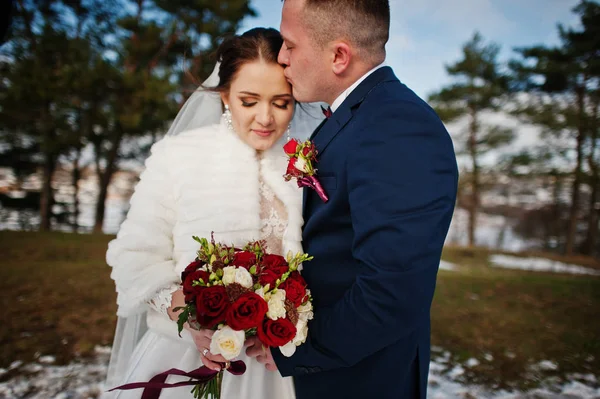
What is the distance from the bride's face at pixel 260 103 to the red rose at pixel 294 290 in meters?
0.90

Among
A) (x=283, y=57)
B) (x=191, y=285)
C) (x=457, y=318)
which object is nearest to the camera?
(x=191, y=285)

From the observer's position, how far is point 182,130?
2443mm

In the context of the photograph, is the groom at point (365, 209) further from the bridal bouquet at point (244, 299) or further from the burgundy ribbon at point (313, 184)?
the bridal bouquet at point (244, 299)

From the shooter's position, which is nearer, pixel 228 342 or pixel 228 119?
pixel 228 342

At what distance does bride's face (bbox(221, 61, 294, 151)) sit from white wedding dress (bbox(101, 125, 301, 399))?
20 cm

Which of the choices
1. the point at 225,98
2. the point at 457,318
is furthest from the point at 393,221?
the point at 457,318

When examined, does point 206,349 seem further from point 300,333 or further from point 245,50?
point 245,50

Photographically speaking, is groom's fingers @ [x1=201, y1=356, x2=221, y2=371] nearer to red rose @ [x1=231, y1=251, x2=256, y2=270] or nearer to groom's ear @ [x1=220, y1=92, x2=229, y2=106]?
red rose @ [x1=231, y1=251, x2=256, y2=270]

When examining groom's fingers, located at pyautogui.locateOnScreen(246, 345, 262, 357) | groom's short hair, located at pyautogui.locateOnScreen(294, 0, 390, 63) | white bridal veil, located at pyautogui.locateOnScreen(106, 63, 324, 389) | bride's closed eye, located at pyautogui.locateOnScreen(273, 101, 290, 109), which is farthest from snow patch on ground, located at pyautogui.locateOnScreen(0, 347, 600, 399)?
groom's short hair, located at pyautogui.locateOnScreen(294, 0, 390, 63)

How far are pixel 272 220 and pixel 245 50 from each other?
88cm

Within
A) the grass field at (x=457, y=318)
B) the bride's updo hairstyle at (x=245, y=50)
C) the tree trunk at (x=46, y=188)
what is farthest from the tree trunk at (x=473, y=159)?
the bride's updo hairstyle at (x=245, y=50)

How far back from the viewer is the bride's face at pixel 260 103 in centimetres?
199

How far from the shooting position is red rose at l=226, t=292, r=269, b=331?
134 centimetres

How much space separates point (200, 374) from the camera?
162 cm
